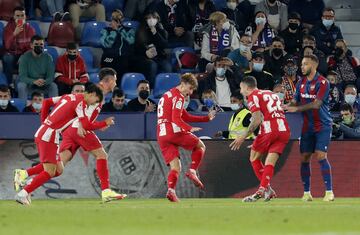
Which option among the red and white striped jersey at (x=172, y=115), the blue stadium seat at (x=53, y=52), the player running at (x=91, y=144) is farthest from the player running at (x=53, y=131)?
the blue stadium seat at (x=53, y=52)

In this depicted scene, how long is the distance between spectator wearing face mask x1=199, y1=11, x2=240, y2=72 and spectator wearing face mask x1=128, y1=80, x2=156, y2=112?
2229mm

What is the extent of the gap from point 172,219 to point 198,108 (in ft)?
27.2

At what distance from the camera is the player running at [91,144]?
53.3 feet

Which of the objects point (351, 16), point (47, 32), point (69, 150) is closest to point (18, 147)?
point (69, 150)

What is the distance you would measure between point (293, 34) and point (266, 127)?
676 centimetres

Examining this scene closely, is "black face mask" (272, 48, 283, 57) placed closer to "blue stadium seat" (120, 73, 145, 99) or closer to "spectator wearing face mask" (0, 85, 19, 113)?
"blue stadium seat" (120, 73, 145, 99)

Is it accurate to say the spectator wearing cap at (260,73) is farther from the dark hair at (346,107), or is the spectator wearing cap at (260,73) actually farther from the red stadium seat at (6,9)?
the red stadium seat at (6,9)

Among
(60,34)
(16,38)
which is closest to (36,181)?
(16,38)

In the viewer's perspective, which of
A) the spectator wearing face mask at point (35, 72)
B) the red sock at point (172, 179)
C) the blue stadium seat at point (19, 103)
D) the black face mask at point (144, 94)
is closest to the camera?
the red sock at point (172, 179)

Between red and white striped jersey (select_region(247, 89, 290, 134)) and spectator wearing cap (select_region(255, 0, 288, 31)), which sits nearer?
red and white striped jersey (select_region(247, 89, 290, 134))

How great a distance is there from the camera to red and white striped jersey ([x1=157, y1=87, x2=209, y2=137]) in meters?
16.8

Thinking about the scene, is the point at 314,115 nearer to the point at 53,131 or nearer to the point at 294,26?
the point at 53,131

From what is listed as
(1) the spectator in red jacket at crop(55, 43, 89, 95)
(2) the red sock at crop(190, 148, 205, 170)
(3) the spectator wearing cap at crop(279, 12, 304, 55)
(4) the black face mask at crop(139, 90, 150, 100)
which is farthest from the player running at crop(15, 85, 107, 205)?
(3) the spectator wearing cap at crop(279, 12, 304, 55)

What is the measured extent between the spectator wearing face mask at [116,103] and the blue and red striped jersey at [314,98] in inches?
161
